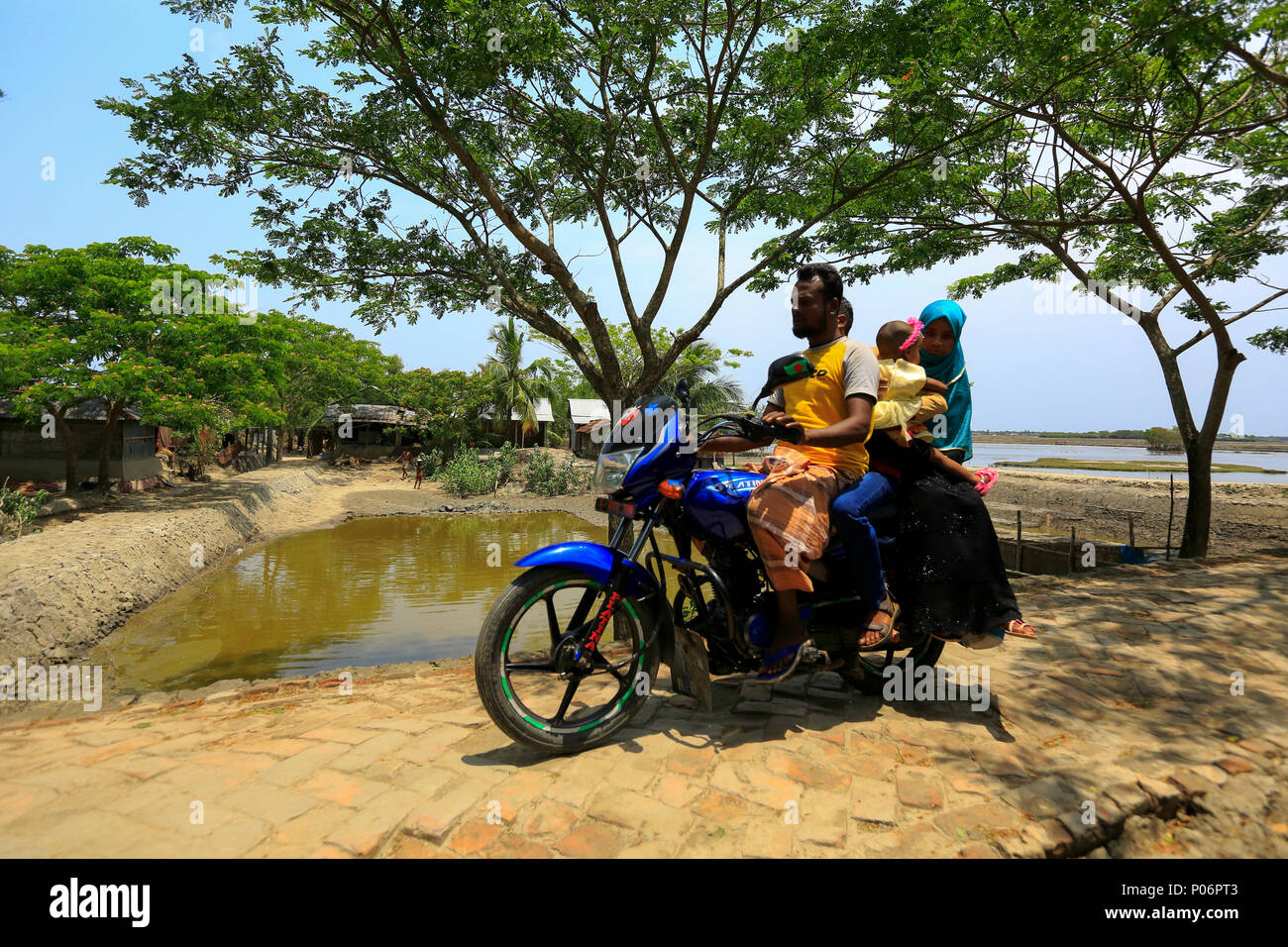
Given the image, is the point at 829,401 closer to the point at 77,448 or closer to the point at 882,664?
the point at 882,664

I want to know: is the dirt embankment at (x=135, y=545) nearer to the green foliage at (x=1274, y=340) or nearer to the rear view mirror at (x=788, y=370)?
the rear view mirror at (x=788, y=370)

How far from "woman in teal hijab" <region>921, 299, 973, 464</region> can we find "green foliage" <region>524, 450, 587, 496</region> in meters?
24.1

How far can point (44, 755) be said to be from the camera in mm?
3445

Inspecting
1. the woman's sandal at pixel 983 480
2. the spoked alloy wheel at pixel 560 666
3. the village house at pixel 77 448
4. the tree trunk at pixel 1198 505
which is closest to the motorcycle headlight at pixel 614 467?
the spoked alloy wheel at pixel 560 666

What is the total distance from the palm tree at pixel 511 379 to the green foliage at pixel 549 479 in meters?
10.7

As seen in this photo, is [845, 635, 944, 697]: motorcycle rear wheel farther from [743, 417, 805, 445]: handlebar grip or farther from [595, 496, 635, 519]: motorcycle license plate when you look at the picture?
[595, 496, 635, 519]: motorcycle license plate

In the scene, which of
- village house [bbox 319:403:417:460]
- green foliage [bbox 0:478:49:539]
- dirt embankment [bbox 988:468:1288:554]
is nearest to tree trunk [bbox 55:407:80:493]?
green foliage [bbox 0:478:49:539]

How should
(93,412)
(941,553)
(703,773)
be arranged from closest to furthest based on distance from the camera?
1. (703,773)
2. (941,553)
3. (93,412)

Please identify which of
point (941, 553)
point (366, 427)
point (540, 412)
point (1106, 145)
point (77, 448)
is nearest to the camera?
point (941, 553)

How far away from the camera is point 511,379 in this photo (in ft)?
125

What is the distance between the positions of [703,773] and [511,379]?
122 ft

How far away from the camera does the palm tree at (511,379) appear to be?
37531 millimetres

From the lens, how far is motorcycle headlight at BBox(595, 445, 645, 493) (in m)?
2.87

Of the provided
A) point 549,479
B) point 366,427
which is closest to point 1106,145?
point 549,479
